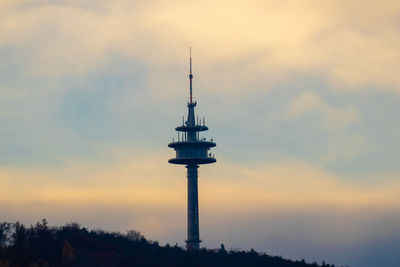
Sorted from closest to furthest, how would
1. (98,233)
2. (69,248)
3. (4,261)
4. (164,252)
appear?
1. (4,261)
2. (69,248)
3. (164,252)
4. (98,233)

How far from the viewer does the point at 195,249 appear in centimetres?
18862

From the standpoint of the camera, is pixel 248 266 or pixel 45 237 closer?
pixel 45 237

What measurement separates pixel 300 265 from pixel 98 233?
137 feet

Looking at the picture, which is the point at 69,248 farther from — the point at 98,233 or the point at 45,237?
the point at 98,233

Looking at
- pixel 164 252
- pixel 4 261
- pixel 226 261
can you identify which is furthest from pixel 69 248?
pixel 226 261

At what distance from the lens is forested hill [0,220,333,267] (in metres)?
145

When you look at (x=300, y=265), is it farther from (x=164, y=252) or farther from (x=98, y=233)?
(x=98, y=233)

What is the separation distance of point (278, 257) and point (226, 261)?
14.2 metres

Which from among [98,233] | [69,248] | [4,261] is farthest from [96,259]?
[98,233]

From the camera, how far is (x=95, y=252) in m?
157

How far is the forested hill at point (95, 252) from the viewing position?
474 feet

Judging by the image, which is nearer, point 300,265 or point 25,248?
point 25,248

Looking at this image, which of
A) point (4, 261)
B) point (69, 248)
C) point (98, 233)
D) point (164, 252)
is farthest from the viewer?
point (98, 233)

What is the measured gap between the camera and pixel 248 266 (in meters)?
175
